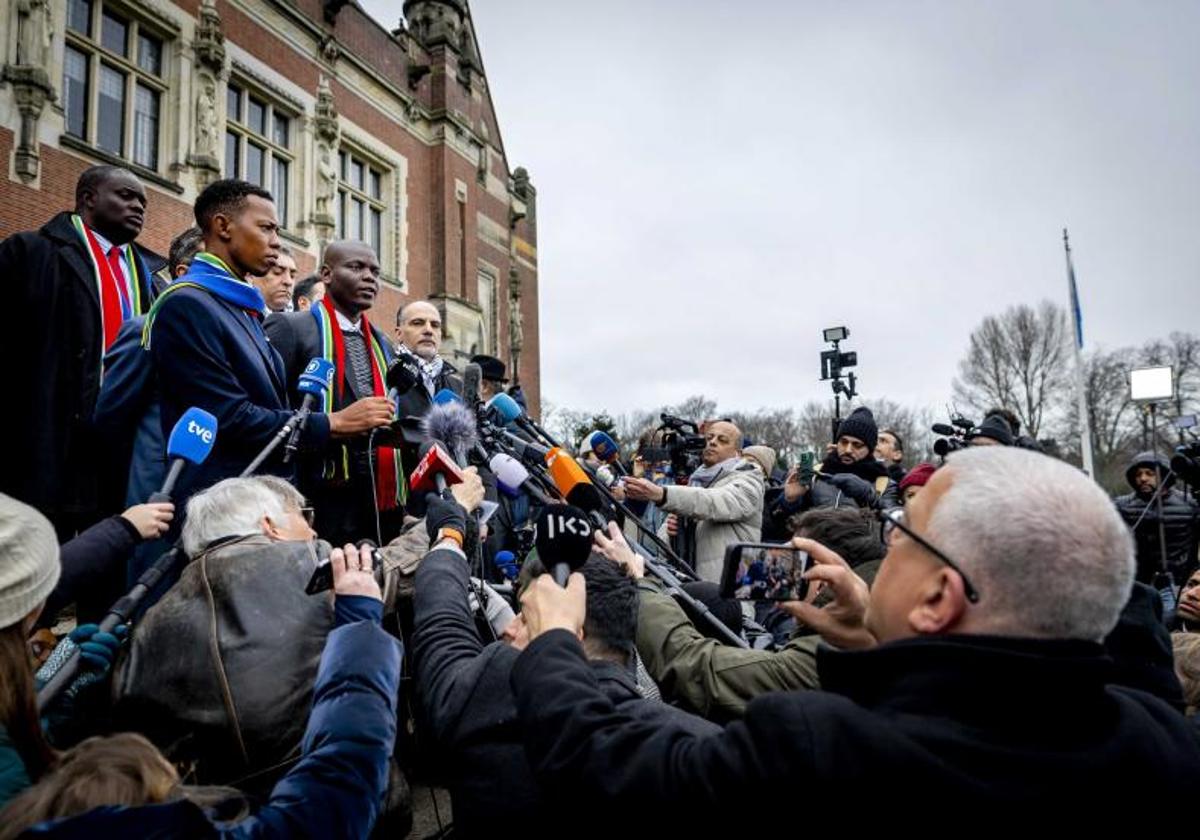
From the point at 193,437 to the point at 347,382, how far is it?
4.28 ft

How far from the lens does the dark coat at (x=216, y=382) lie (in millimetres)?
2705

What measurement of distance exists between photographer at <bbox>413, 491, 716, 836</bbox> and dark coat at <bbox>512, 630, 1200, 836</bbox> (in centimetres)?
12

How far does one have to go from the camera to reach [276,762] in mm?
1793

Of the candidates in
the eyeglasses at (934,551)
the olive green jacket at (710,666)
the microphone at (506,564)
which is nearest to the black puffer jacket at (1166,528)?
the microphone at (506,564)

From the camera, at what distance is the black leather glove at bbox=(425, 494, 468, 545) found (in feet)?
7.62

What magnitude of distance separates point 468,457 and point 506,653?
144cm

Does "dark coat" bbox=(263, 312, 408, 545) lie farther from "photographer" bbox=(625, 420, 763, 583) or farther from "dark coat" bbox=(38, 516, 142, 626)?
"photographer" bbox=(625, 420, 763, 583)

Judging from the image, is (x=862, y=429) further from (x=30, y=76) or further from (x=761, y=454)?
(x=30, y=76)

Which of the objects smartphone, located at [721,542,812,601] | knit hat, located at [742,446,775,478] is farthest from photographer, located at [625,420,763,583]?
smartphone, located at [721,542,812,601]

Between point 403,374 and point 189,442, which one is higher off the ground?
point 403,374

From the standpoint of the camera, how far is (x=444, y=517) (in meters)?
2.34

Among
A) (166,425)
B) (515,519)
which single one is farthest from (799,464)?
(166,425)

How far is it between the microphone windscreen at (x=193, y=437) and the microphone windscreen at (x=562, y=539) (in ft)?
4.56

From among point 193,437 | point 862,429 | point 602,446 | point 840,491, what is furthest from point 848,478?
point 193,437
